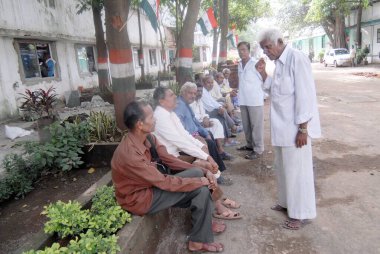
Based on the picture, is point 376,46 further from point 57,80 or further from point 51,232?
point 51,232

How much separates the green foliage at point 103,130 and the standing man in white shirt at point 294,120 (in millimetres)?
2746

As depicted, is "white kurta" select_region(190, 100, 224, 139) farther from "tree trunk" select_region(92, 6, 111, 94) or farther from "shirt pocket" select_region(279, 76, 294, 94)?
"tree trunk" select_region(92, 6, 111, 94)

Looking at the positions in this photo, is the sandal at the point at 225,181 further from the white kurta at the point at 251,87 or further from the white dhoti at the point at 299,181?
the white kurta at the point at 251,87

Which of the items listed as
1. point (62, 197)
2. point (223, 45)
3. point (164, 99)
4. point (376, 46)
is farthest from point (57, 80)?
point (376, 46)

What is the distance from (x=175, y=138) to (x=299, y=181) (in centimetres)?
135

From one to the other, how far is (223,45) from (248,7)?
9750mm

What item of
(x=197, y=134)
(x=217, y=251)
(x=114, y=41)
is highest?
(x=114, y=41)

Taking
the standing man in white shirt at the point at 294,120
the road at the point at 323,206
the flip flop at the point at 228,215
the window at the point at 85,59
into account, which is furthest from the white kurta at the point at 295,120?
the window at the point at 85,59

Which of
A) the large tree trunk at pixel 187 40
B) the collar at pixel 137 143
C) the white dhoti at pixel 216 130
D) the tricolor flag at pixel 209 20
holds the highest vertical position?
the tricolor flag at pixel 209 20

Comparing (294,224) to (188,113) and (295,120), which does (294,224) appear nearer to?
(295,120)

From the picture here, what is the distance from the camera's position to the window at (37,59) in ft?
33.1

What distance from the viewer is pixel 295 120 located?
9.96 ft

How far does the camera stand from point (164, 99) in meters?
3.62

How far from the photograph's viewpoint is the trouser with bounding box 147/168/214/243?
2.75 metres
